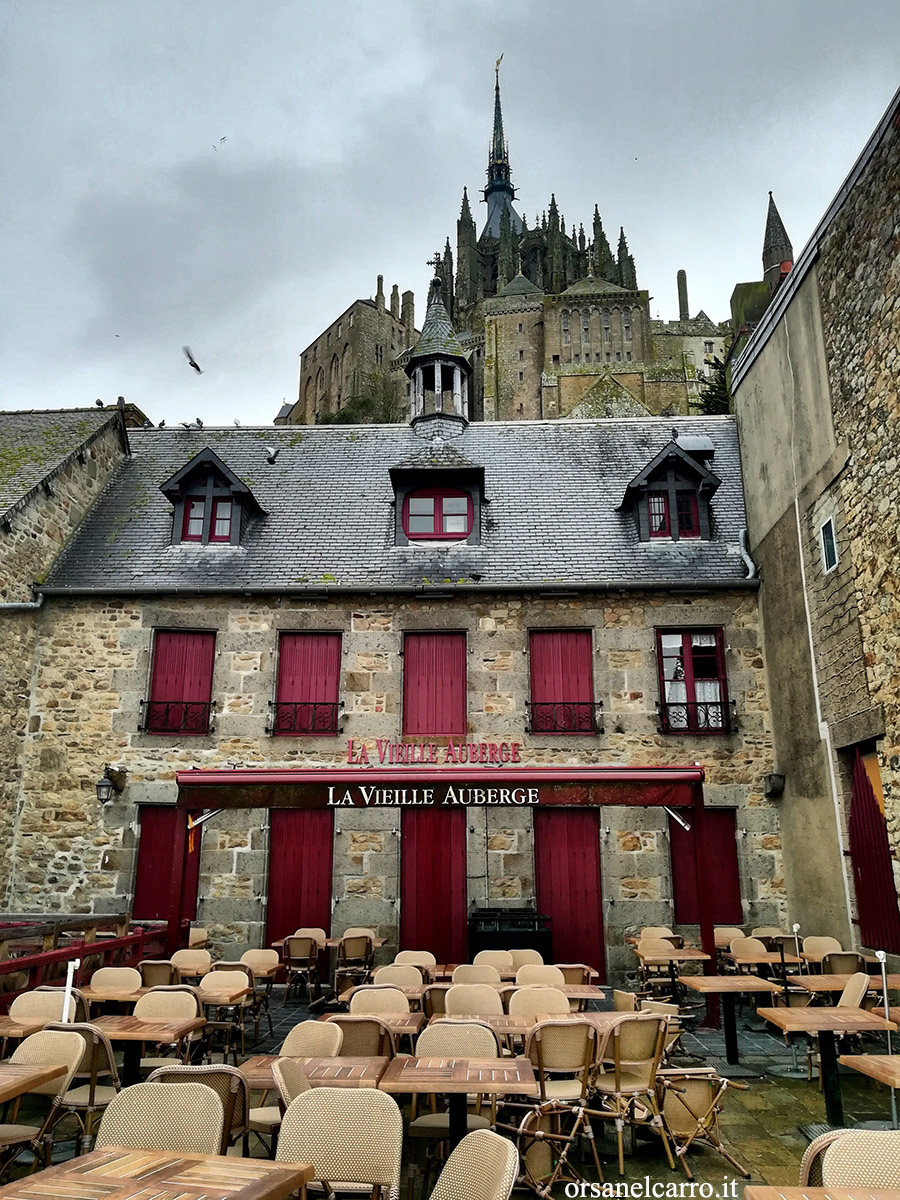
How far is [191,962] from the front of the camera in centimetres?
827

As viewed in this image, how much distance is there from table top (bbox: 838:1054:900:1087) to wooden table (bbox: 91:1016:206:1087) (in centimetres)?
390

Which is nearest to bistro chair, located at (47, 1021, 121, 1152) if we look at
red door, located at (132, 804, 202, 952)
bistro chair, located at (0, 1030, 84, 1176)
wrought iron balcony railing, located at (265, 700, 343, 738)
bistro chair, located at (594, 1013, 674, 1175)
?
bistro chair, located at (0, 1030, 84, 1176)

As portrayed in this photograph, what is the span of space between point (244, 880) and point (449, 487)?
6.44 meters

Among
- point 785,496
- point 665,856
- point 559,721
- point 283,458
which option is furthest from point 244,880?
point 785,496

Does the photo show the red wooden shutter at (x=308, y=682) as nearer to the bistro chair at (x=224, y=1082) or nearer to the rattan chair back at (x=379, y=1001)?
the rattan chair back at (x=379, y=1001)

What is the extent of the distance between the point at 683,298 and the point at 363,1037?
230ft

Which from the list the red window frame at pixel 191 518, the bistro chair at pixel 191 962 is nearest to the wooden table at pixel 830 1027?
the bistro chair at pixel 191 962

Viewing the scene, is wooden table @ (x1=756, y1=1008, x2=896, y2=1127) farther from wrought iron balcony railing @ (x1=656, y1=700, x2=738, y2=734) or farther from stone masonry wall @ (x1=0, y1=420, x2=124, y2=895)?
stone masonry wall @ (x1=0, y1=420, x2=124, y2=895)

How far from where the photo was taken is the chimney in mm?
66500

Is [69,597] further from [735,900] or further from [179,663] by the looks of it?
[735,900]

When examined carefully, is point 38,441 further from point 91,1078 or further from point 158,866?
point 91,1078

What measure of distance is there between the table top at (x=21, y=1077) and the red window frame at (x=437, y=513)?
946 centimetres

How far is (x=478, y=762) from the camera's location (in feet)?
37.5

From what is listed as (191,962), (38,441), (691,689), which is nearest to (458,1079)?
(191,962)
